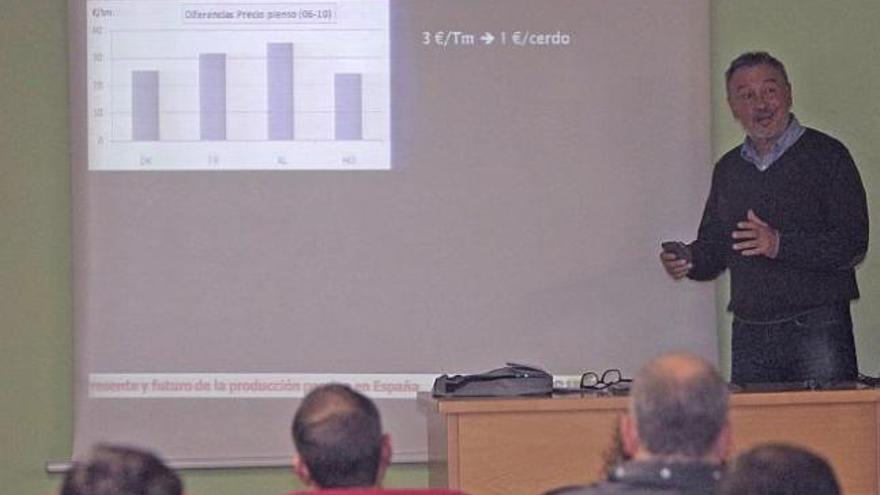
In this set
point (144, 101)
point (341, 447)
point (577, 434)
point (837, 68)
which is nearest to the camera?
point (341, 447)

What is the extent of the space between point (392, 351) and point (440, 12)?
1119 millimetres

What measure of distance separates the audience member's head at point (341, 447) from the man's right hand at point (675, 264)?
2237 millimetres

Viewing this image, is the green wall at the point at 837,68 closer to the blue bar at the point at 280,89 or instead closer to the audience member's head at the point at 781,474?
the blue bar at the point at 280,89

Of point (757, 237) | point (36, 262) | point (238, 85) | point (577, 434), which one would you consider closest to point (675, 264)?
point (757, 237)

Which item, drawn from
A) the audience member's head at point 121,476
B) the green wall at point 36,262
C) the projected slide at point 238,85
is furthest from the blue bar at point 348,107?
the audience member's head at point 121,476

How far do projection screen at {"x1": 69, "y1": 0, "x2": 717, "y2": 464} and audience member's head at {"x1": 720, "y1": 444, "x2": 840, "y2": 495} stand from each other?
2.92 m

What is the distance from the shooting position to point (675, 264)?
15.5ft

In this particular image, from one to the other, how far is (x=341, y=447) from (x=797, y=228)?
8.07 ft

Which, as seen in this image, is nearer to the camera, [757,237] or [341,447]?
[341,447]

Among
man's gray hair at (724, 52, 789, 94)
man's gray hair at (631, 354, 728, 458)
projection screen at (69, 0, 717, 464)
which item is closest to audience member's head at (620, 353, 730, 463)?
man's gray hair at (631, 354, 728, 458)

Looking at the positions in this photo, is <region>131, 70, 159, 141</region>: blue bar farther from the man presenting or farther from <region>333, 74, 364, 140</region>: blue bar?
the man presenting

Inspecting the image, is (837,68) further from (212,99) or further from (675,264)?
(212,99)

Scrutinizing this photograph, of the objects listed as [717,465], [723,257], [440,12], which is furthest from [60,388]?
[717,465]

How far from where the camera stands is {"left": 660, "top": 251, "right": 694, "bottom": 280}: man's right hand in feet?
15.5
